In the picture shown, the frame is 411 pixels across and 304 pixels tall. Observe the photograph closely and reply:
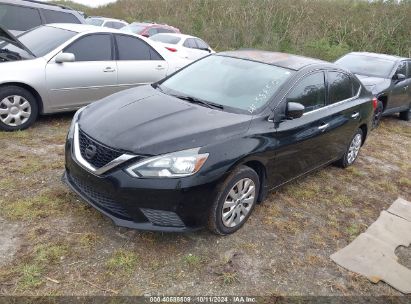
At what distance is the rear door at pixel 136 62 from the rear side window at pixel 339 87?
Result: 3.29m

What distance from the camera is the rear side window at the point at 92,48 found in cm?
589

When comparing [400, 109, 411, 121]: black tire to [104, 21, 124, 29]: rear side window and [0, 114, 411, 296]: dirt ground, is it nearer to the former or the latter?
[0, 114, 411, 296]: dirt ground

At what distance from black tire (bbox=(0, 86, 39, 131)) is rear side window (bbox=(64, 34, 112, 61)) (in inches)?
36.2

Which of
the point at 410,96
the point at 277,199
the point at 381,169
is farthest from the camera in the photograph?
the point at 410,96

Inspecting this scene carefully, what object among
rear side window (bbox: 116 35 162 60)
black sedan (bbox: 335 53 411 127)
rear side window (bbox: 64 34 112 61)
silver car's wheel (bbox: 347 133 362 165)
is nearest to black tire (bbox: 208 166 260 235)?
silver car's wheel (bbox: 347 133 362 165)

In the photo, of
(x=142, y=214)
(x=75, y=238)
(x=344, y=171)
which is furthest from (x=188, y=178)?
(x=344, y=171)

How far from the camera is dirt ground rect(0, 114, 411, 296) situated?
9.67ft

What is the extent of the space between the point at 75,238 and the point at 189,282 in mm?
1081

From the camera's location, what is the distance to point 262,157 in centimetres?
363

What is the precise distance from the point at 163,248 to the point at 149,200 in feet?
1.82

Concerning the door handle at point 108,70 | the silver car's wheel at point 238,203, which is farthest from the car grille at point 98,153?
the door handle at point 108,70

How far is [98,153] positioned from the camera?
3.18 metres

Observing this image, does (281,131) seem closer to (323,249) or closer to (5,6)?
(323,249)

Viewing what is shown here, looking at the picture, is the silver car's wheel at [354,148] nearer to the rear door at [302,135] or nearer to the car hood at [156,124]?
the rear door at [302,135]
